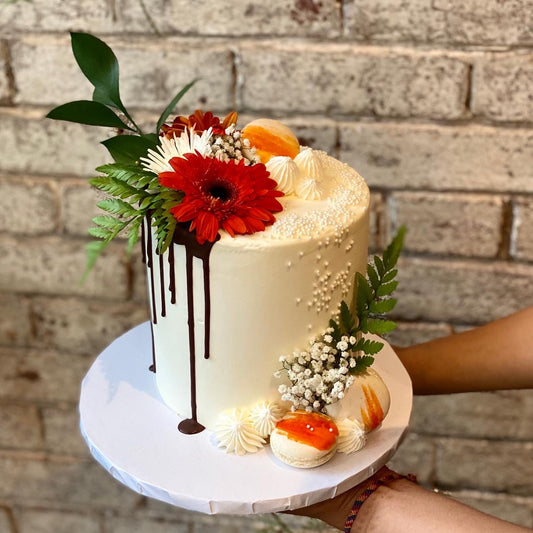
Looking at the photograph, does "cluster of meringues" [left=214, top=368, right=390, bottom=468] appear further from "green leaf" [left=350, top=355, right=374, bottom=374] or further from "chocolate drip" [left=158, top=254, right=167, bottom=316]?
"chocolate drip" [left=158, top=254, right=167, bottom=316]

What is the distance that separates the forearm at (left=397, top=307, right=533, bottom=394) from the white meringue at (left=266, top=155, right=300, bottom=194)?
465 mm

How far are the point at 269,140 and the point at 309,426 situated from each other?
354 mm

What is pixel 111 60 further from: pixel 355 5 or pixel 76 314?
pixel 76 314

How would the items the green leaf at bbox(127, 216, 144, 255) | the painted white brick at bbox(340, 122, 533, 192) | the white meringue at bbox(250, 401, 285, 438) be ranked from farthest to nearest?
the painted white brick at bbox(340, 122, 533, 192) < the white meringue at bbox(250, 401, 285, 438) < the green leaf at bbox(127, 216, 144, 255)

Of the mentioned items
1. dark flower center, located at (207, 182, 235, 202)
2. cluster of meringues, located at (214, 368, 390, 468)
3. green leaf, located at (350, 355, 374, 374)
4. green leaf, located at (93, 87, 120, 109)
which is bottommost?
cluster of meringues, located at (214, 368, 390, 468)

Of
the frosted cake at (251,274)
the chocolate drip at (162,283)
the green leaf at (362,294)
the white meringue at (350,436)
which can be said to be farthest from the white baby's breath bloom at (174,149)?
the white meringue at (350,436)

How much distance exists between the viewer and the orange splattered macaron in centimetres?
82

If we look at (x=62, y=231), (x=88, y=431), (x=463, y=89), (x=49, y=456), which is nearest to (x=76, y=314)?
(x=62, y=231)

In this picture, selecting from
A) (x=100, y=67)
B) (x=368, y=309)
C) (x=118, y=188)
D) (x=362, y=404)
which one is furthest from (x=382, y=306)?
(x=100, y=67)

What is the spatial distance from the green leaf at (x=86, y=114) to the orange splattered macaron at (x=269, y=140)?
16 centimetres

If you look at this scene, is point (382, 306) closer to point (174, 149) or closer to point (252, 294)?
point (252, 294)

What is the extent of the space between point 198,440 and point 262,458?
0.09 m

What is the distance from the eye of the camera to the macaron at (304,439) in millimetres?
734

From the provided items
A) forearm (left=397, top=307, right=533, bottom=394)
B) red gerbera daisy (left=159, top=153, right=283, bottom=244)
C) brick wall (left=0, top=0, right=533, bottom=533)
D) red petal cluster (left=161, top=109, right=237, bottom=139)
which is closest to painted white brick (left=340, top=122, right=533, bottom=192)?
brick wall (left=0, top=0, right=533, bottom=533)
